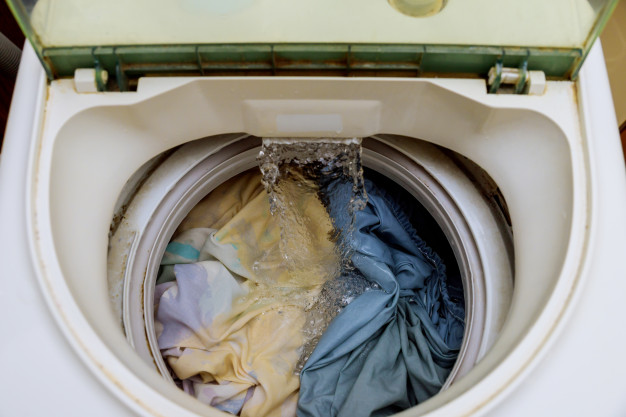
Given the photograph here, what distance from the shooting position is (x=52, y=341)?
58 cm

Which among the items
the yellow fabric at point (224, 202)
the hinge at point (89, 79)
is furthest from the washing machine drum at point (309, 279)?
the hinge at point (89, 79)

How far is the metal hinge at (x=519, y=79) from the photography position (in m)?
0.68

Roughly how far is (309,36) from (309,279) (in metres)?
0.58

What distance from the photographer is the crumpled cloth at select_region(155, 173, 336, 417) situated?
94 cm

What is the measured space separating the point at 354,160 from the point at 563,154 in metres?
0.35

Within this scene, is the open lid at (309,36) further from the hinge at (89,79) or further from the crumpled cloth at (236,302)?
the crumpled cloth at (236,302)

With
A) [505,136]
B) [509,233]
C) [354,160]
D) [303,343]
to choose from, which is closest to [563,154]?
[505,136]

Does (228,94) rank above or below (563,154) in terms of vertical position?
above

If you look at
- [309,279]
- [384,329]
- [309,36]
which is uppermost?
[309,36]

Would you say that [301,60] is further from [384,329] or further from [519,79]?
[384,329]

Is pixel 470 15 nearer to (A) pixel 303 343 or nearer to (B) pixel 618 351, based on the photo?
(B) pixel 618 351

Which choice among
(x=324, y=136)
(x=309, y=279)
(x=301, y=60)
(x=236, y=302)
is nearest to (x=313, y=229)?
(x=309, y=279)

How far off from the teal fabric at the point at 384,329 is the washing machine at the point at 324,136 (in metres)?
0.17

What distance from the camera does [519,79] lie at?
69 cm
